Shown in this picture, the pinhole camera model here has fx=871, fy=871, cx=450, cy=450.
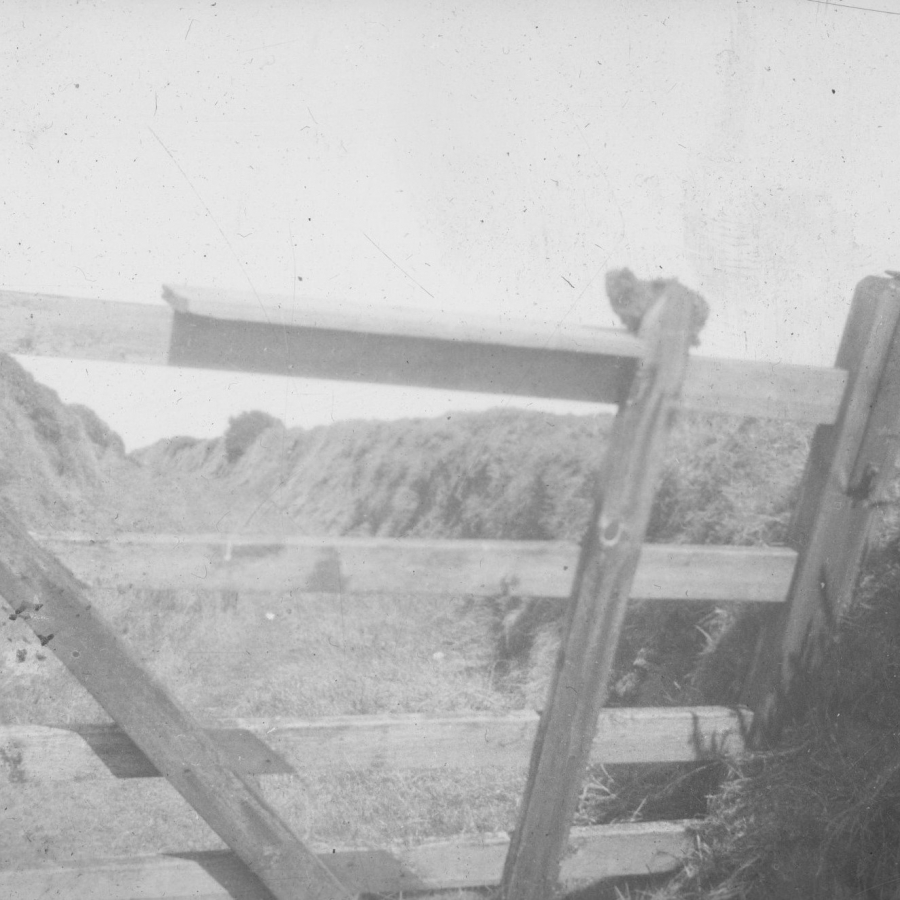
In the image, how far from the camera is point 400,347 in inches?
89.0

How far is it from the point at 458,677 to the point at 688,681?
1.23m

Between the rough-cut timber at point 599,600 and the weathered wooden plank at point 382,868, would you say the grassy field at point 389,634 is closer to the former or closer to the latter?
the weathered wooden plank at point 382,868

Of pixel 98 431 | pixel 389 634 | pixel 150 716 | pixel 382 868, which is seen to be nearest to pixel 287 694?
pixel 389 634

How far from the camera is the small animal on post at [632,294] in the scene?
88.5 inches

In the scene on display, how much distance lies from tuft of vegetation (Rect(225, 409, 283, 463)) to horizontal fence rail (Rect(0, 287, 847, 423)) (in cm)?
88

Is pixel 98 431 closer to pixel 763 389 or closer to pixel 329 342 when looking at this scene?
pixel 329 342

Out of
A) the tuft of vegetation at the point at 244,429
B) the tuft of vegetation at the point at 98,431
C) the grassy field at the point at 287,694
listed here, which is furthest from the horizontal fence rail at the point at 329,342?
the grassy field at the point at 287,694

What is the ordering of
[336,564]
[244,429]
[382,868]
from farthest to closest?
[244,429] < [382,868] < [336,564]

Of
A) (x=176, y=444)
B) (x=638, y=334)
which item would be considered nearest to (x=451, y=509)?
(x=176, y=444)

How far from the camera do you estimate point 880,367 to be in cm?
290

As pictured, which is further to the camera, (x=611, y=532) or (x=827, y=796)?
(x=827, y=796)

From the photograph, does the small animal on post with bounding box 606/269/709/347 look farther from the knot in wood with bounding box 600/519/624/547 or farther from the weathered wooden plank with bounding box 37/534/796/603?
the weathered wooden plank with bounding box 37/534/796/603

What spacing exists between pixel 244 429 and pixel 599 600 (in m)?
1.66

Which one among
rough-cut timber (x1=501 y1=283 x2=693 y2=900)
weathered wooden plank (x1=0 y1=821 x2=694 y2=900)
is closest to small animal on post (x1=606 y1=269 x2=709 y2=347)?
rough-cut timber (x1=501 y1=283 x2=693 y2=900)
